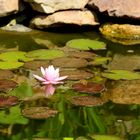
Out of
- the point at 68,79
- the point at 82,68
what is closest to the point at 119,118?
the point at 68,79

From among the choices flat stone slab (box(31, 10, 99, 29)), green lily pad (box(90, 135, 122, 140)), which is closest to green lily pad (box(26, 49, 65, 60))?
flat stone slab (box(31, 10, 99, 29))

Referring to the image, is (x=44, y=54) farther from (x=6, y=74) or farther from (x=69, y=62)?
(x=6, y=74)

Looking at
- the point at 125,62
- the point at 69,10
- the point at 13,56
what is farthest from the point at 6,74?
the point at 69,10

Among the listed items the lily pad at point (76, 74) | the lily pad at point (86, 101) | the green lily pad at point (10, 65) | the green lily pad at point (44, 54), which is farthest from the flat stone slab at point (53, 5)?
the lily pad at point (86, 101)

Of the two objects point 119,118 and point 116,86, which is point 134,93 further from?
point 119,118

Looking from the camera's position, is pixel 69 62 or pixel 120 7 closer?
pixel 69 62

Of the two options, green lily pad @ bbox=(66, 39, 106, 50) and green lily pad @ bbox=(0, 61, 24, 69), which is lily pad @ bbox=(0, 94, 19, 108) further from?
green lily pad @ bbox=(66, 39, 106, 50)
